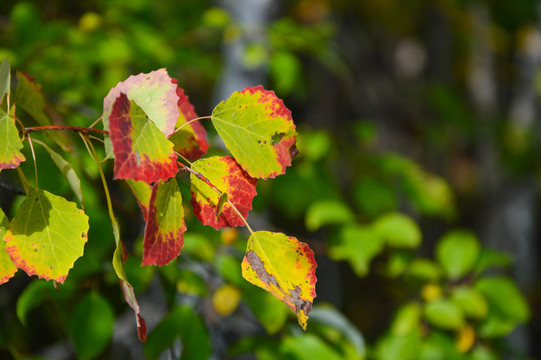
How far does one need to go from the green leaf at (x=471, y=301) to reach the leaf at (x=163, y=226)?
70 cm

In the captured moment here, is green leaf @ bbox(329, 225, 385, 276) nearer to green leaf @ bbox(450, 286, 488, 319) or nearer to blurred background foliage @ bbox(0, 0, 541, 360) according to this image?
blurred background foliage @ bbox(0, 0, 541, 360)

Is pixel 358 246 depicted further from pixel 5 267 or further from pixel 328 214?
pixel 5 267

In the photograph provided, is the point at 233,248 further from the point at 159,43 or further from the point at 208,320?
the point at 159,43

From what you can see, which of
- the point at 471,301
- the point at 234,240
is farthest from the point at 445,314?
the point at 234,240

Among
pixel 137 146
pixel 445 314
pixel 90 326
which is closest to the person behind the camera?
pixel 137 146

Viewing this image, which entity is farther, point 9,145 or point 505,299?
point 505,299

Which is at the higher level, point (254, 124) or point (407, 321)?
A: point (254, 124)

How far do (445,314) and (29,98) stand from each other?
758mm

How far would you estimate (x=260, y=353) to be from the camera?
0.73 meters

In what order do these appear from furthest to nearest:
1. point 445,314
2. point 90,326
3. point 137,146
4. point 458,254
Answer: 1. point 458,254
2. point 445,314
3. point 90,326
4. point 137,146

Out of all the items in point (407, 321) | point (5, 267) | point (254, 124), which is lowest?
point (407, 321)

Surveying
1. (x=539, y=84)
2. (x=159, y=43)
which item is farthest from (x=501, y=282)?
(x=539, y=84)

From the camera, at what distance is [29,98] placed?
46 cm

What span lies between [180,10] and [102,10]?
596mm
